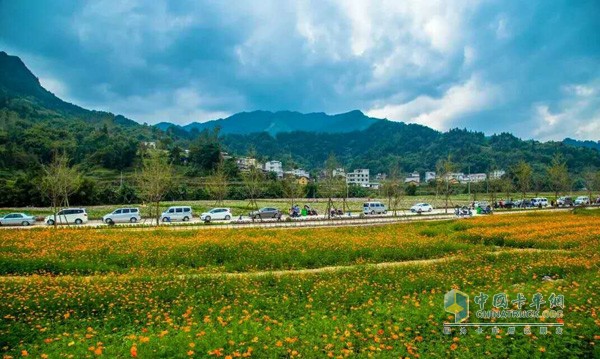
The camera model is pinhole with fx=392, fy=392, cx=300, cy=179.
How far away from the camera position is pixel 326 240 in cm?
1852

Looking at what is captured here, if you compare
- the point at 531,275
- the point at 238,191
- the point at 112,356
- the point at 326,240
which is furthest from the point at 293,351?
the point at 238,191

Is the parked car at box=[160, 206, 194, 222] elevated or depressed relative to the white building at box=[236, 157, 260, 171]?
depressed

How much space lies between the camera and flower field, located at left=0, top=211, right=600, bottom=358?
20.9ft

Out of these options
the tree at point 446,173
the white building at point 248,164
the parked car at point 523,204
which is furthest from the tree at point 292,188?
the parked car at point 523,204

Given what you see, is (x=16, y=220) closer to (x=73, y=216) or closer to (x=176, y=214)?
(x=73, y=216)

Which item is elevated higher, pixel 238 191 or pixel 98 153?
pixel 98 153

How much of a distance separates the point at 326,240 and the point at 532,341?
40.4 feet

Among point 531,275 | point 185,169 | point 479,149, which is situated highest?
point 479,149

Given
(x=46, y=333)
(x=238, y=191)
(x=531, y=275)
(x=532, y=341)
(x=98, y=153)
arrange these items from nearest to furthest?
(x=532, y=341)
(x=46, y=333)
(x=531, y=275)
(x=238, y=191)
(x=98, y=153)

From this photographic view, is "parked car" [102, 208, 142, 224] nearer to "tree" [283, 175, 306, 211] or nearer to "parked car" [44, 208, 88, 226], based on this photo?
"parked car" [44, 208, 88, 226]

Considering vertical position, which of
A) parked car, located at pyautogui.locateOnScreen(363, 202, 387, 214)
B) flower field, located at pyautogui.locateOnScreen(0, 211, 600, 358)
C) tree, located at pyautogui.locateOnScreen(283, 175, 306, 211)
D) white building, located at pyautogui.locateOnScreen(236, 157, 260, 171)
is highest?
white building, located at pyautogui.locateOnScreen(236, 157, 260, 171)

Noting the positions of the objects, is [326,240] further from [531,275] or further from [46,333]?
[46,333]

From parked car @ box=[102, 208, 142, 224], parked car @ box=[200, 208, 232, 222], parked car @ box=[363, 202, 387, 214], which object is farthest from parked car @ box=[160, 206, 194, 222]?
parked car @ box=[363, 202, 387, 214]

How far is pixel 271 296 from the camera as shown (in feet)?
32.3
